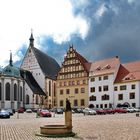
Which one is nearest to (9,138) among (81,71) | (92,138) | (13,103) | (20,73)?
(92,138)

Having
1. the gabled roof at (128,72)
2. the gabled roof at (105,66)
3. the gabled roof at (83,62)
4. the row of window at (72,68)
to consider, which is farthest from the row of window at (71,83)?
the gabled roof at (128,72)

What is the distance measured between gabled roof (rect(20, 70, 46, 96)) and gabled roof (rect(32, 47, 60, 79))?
4.72 meters

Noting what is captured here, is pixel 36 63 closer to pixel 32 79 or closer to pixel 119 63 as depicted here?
pixel 32 79

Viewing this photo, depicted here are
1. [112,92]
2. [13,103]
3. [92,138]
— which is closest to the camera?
[92,138]

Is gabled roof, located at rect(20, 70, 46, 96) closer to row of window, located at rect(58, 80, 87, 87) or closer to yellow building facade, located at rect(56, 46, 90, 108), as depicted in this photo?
row of window, located at rect(58, 80, 87, 87)

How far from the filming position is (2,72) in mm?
99312

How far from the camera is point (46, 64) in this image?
391 ft

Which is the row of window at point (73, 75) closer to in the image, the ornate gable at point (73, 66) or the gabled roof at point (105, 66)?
the ornate gable at point (73, 66)

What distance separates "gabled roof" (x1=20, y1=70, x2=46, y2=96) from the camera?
10656 centimetres

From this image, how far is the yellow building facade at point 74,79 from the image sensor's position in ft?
284

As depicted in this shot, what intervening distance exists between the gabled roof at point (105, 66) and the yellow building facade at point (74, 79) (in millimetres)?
2345

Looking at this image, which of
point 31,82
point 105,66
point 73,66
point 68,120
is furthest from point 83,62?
point 68,120

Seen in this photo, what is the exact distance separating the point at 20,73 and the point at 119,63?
38380mm

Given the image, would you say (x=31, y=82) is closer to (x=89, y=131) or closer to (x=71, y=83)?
(x=71, y=83)
